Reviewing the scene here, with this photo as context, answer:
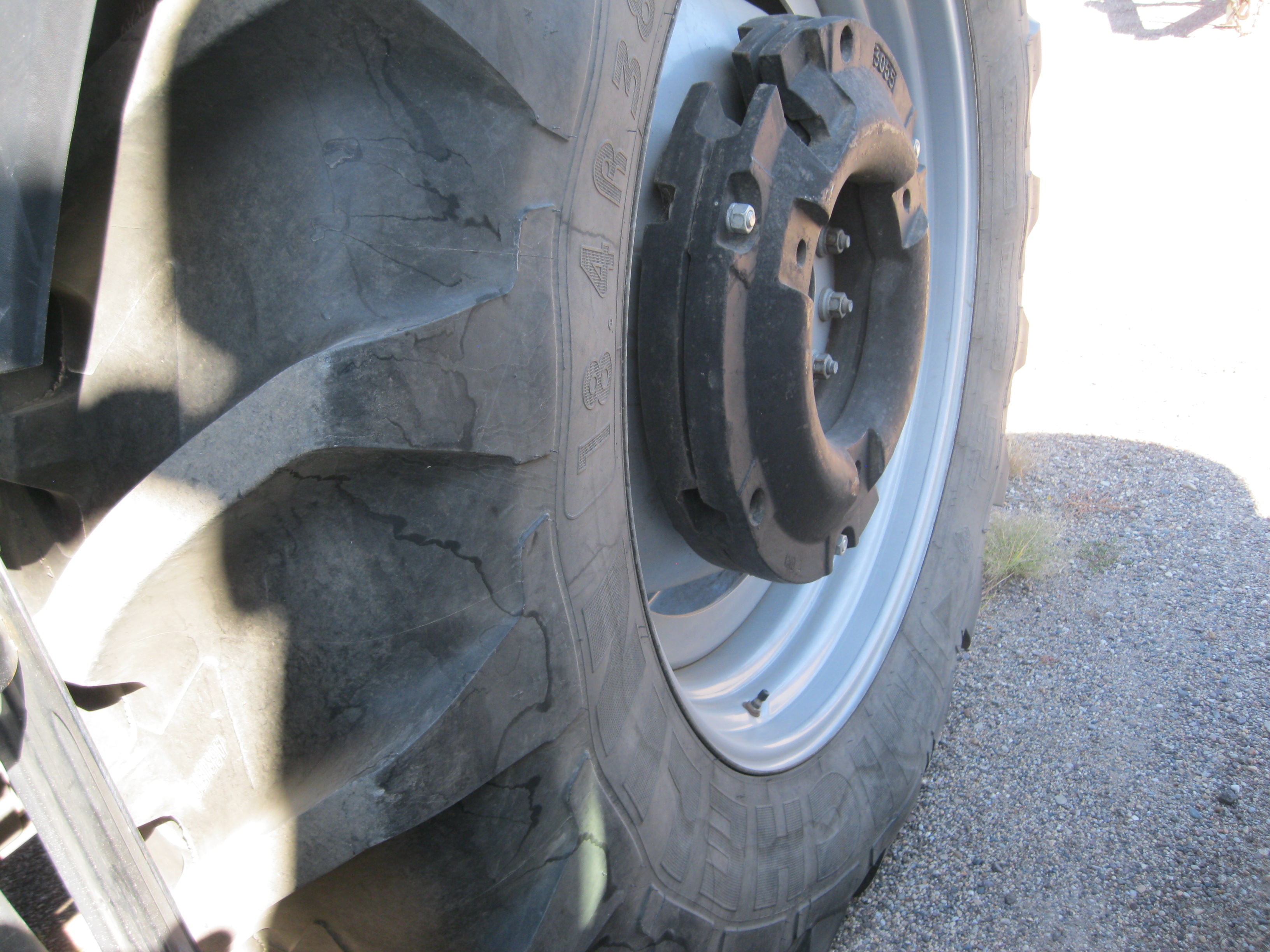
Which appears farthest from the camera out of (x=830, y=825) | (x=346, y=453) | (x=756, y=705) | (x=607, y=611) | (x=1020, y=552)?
(x=1020, y=552)

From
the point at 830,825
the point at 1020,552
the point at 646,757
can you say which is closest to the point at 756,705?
the point at 830,825

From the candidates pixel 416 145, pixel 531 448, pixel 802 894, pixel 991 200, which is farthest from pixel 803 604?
pixel 416 145

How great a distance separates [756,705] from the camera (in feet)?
4.17

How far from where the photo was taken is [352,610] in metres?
0.62

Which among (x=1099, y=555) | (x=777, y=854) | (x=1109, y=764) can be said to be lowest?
(x=1109, y=764)

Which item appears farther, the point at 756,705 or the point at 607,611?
the point at 756,705

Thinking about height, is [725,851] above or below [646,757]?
below

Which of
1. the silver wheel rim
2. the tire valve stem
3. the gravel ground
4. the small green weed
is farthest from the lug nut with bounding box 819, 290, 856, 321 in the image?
the small green weed

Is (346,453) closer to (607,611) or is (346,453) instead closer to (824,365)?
(607,611)

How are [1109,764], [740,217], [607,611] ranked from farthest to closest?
[1109,764] < [740,217] < [607,611]

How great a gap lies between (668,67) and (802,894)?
101cm

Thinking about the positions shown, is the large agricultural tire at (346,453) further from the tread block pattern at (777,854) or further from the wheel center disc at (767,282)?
the tread block pattern at (777,854)

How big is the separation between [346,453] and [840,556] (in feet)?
3.72

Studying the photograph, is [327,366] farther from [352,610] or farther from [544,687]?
[544,687]
